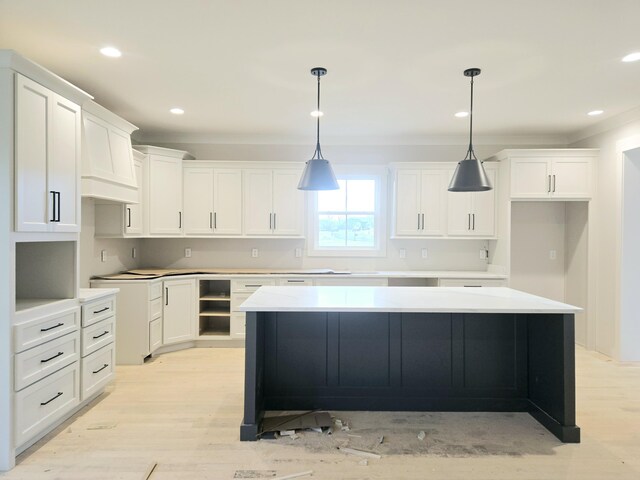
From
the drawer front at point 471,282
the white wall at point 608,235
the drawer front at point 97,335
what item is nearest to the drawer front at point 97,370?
the drawer front at point 97,335

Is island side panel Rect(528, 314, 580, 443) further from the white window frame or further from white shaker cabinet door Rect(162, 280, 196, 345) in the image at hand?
white shaker cabinet door Rect(162, 280, 196, 345)

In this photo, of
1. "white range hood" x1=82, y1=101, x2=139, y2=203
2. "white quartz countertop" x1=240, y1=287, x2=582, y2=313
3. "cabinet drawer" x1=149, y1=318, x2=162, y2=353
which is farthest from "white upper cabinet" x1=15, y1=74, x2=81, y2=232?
"cabinet drawer" x1=149, y1=318, x2=162, y2=353

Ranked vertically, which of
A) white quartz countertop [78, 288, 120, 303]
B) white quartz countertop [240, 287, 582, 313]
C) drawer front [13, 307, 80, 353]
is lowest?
drawer front [13, 307, 80, 353]

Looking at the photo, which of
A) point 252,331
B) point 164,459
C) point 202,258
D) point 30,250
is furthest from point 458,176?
point 202,258

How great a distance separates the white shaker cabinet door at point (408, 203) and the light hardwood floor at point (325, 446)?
8.12 feet

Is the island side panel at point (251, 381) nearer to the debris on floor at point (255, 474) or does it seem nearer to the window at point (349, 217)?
the debris on floor at point (255, 474)

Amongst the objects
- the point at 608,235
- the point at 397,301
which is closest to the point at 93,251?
the point at 397,301

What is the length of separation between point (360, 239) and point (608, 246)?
286 cm

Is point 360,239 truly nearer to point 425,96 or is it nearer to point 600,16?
point 425,96

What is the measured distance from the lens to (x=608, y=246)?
4.41 meters

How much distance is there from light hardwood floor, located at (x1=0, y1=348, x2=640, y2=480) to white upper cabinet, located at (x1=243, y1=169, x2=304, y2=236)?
7.32ft

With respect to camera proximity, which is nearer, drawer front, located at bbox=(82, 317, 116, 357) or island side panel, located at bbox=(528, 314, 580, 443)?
island side panel, located at bbox=(528, 314, 580, 443)

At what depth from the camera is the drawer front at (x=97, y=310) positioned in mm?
3003

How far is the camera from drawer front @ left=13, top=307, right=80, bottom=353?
2338mm
